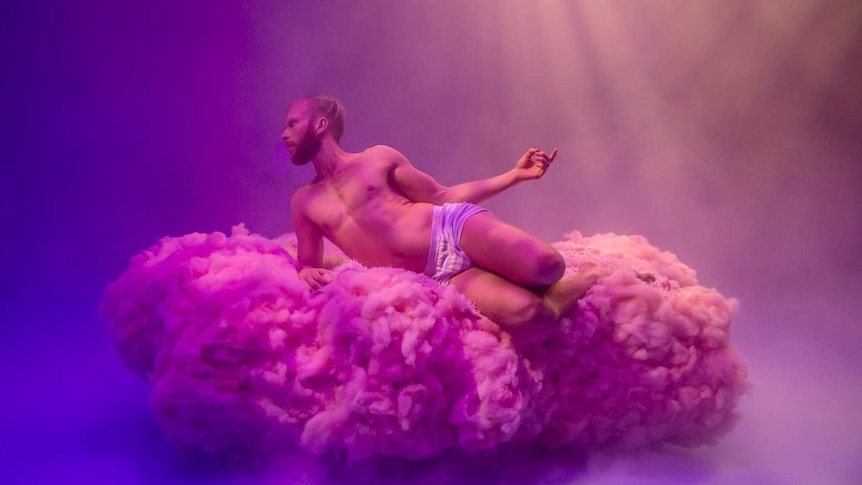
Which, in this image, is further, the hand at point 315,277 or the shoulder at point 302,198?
the shoulder at point 302,198

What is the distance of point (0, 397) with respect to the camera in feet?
7.87

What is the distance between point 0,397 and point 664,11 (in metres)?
3.86

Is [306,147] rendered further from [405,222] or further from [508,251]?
[508,251]

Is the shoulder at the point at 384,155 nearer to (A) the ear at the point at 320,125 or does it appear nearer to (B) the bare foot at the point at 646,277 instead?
(A) the ear at the point at 320,125

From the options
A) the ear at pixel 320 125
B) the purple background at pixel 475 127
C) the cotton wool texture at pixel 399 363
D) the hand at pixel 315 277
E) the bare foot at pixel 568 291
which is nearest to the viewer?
the cotton wool texture at pixel 399 363

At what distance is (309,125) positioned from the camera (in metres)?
2.36

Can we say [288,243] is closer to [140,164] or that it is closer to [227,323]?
[227,323]

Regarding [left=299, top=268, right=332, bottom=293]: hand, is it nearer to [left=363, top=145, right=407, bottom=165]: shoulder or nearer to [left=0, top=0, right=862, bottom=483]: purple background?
[left=363, top=145, right=407, bottom=165]: shoulder

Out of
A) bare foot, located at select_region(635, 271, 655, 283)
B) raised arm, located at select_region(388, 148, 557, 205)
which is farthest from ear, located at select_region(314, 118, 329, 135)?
bare foot, located at select_region(635, 271, 655, 283)

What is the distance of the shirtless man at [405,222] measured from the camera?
6.60 ft

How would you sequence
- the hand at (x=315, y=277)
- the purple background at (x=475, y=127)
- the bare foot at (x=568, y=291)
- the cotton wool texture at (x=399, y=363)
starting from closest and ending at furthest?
the cotton wool texture at (x=399, y=363) → the bare foot at (x=568, y=291) → the hand at (x=315, y=277) → the purple background at (x=475, y=127)

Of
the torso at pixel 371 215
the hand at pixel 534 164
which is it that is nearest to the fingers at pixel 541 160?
the hand at pixel 534 164

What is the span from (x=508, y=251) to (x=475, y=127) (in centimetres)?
195

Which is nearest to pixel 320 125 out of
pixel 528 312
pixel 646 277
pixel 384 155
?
pixel 384 155
